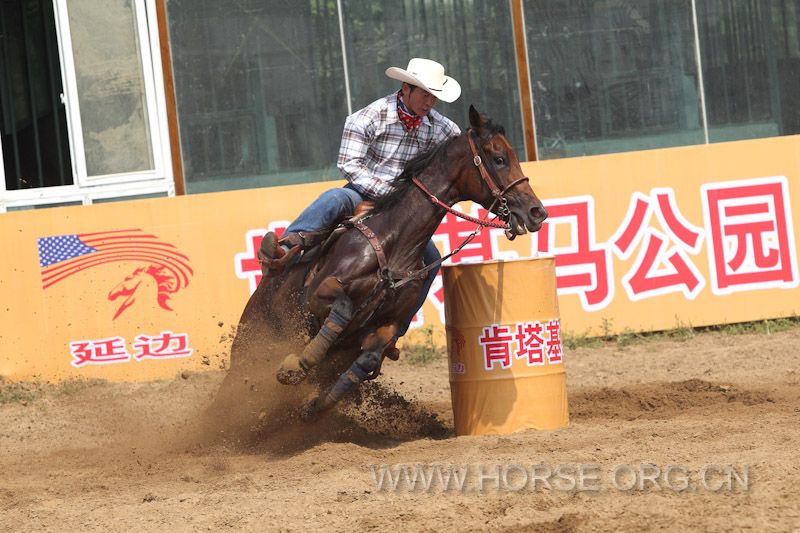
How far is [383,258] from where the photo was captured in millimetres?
7145

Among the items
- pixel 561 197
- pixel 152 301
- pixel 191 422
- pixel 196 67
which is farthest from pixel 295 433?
pixel 196 67

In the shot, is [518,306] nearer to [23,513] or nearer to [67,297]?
[23,513]

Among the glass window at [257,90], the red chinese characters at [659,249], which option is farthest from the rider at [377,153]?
the glass window at [257,90]

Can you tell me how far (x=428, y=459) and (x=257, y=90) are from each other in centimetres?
700

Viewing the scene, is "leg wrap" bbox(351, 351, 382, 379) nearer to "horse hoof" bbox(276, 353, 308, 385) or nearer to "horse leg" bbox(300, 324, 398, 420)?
"horse leg" bbox(300, 324, 398, 420)

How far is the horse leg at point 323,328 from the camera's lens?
7012 mm

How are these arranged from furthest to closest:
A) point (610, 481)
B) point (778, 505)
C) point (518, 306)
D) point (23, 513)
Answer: point (518, 306)
point (23, 513)
point (610, 481)
point (778, 505)

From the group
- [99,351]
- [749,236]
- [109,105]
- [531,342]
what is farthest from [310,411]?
[109,105]

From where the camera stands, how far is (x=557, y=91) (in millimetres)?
12797

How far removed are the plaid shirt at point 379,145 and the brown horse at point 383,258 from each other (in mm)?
186

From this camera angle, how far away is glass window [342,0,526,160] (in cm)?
1270

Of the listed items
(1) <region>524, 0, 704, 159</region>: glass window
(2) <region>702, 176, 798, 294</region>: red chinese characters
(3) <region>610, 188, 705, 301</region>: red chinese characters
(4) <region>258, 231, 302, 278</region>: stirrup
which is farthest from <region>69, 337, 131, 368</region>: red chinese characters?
(2) <region>702, 176, 798, 294</region>: red chinese characters

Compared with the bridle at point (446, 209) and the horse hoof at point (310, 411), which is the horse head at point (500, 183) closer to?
the bridle at point (446, 209)

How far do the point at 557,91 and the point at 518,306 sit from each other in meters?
5.90
